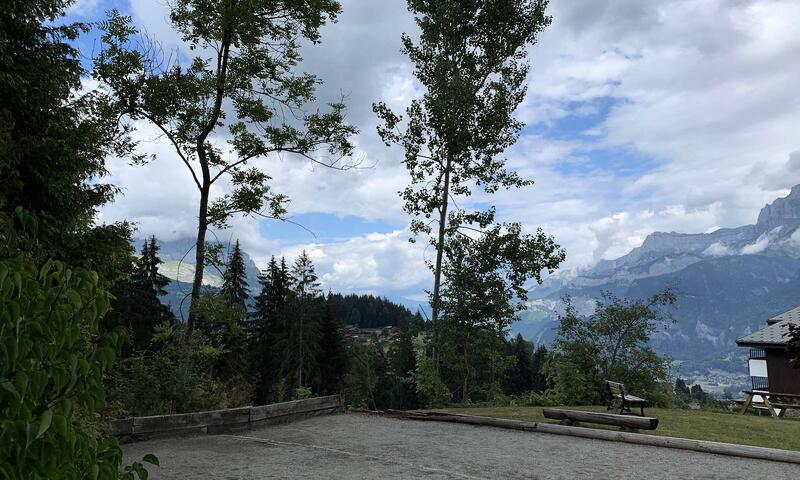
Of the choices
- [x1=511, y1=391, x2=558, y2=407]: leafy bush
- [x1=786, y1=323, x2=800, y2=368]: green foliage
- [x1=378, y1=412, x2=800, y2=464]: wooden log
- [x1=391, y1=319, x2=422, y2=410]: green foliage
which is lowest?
[x1=391, y1=319, x2=422, y2=410]: green foliage

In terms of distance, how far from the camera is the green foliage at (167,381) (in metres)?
11.2

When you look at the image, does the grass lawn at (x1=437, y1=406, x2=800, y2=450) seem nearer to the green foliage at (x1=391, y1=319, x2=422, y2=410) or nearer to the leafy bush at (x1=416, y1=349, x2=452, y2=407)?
the leafy bush at (x1=416, y1=349, x2=452, y2=407)

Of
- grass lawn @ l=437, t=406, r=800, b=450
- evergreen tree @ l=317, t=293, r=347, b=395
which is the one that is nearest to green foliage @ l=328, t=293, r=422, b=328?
evergreen tree @ l=317, t=293, r=347, b=395

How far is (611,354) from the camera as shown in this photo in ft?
63.8

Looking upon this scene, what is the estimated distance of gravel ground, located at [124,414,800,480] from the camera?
24.5 ft

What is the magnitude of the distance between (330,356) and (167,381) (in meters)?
47.7

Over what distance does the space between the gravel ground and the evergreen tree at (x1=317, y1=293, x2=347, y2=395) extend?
153 ft

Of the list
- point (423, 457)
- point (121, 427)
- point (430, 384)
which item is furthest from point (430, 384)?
point (121, 427)

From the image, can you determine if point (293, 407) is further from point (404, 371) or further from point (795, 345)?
point (404, 371)

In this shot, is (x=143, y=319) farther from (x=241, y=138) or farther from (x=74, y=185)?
(x=74, y=185)

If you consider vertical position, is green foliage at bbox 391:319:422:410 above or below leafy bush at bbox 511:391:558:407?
below

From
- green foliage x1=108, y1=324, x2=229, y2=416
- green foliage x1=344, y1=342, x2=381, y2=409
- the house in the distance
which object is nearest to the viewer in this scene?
green foliage x1=108, y1=324, x2=229, y2=416

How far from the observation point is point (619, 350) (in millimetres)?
19422

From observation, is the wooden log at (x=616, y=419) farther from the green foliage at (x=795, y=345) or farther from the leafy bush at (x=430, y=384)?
the leafy bush at (x=430, y=384)
